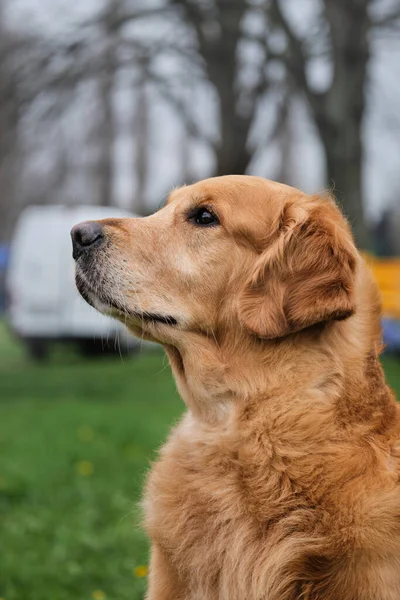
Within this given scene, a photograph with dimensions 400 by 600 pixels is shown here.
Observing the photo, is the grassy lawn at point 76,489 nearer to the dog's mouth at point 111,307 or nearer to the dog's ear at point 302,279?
the dog's mouth at point 111,307

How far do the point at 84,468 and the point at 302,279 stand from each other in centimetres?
490

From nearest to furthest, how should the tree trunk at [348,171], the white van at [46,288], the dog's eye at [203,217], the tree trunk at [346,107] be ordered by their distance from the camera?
the dog's eye at [203,217]
the tree trunk at [346,107]
the tree trunk at [348,171]
the white van at [46,288]

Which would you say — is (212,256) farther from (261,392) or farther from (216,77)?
(216,77)

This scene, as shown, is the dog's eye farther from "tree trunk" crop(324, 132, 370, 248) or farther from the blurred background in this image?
"tree trunk" crop(324, 132, 370, 248)

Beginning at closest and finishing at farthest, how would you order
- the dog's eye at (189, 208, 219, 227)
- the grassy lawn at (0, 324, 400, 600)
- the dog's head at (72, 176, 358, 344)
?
1. the dog's head at (72, 176, 358, 344)
2. the dog's eye at (189, 208, 219, 227)
3. the grassy lawn at (0, 324, 400, 600)

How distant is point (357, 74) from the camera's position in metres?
14.1

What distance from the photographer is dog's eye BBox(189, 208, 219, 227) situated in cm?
364

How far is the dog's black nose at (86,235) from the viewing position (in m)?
3.56

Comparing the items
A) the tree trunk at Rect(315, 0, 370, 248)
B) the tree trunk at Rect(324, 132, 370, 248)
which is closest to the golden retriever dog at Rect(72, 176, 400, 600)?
the tree trunk at Rect(315, 0, 370, 248)

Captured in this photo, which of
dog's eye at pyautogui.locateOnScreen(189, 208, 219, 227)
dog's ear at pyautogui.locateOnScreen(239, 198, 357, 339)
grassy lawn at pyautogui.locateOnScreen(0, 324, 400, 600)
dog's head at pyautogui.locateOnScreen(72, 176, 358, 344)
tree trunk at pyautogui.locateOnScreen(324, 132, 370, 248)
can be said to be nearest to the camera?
dog's ear at pyautogui.locateOnScreen(239, 198, 357, 339)

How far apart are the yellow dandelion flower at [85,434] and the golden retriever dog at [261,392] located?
557cm

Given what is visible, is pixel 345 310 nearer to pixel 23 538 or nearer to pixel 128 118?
pixel 23 538

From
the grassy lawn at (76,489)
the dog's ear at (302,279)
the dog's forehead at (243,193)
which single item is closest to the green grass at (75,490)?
the grassy lawn at (76,489)

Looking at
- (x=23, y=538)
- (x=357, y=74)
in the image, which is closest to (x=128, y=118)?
(x=357, y=74)
